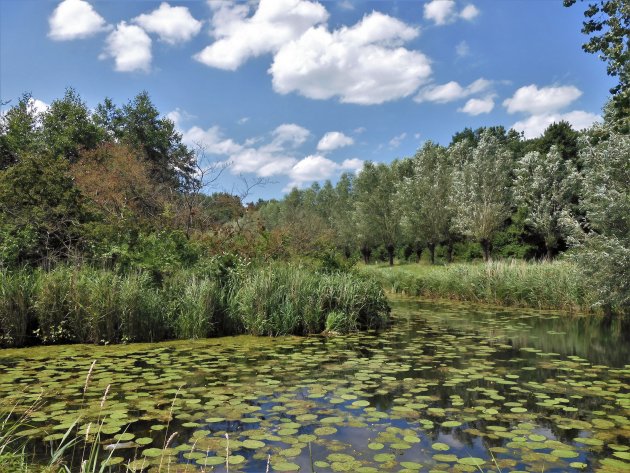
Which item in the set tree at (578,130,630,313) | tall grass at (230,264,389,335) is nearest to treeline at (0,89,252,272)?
tall grass at (230,264,389,335)

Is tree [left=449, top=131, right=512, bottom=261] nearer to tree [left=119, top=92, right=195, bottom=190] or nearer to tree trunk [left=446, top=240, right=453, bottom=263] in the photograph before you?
tree trunk [left=446, top=240, right=453, bottom=263]

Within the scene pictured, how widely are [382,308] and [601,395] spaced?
625cm

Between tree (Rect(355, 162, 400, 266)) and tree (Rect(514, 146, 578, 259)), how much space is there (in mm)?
10221

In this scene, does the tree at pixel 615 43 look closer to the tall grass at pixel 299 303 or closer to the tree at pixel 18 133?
the tall grass at pixel 299 303

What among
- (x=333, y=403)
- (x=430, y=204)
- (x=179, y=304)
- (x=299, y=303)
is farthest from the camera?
(x=430, y=204)

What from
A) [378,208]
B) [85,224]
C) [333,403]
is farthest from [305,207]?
[333,403]

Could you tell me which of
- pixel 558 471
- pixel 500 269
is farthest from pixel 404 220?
pixel 558 471

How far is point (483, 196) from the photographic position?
29609 mm

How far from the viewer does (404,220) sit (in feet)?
112

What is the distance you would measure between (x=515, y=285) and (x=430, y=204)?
17.8 metres

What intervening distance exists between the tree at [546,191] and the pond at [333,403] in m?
20.5

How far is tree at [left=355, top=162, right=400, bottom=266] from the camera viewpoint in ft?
127

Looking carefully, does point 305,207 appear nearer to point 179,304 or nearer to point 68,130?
point 68,130

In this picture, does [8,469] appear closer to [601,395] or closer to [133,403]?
[133,403]
